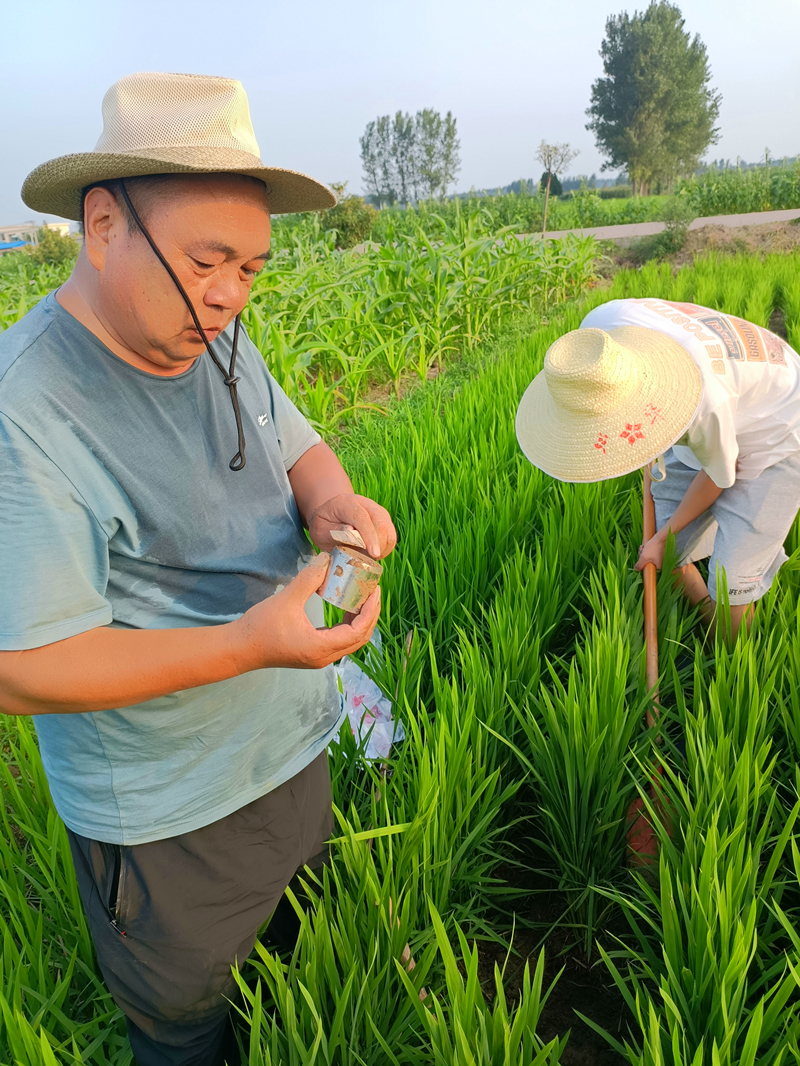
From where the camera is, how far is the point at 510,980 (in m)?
1.20

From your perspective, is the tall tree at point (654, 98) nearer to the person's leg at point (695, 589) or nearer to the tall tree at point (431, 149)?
the tall tree at point (431, 149)

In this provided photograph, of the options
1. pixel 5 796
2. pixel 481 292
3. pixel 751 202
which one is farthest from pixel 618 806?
pixel 751 202

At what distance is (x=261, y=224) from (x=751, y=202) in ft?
59.2

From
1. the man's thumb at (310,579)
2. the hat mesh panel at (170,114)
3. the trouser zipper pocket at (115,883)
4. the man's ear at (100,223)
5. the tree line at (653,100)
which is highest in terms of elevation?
the tree line at (653,100)

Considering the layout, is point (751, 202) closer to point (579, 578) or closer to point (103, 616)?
point (579, 578)

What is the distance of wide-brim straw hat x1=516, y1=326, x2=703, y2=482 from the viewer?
1371 mm

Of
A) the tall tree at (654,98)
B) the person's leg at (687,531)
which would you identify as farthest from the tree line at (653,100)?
the person's leg at (687,531)

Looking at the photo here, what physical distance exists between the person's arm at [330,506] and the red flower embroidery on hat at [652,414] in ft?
2.30

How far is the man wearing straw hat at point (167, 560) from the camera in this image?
0.67 metres

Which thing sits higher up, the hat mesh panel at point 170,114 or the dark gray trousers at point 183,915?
the hat mesh panel at point 170,114

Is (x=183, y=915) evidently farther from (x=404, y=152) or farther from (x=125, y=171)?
(x=404, y=152)

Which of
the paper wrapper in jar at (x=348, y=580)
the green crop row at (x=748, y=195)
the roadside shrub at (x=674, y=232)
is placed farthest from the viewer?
the green crop row at (x=748, y=195)

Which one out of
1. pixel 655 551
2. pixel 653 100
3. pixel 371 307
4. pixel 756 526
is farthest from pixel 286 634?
pixel 653 100

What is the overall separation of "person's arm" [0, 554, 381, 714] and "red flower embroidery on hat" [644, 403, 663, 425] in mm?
953
